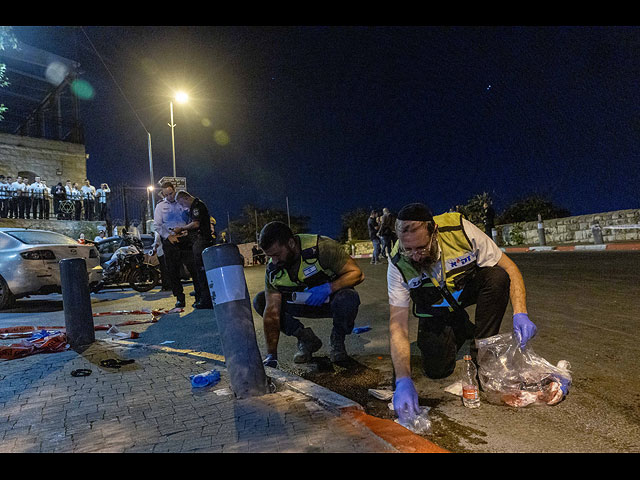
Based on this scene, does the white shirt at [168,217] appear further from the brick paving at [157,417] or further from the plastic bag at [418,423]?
the plastic bag at [418,423]

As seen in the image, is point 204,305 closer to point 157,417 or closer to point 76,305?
point 76,305

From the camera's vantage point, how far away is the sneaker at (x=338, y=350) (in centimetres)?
349

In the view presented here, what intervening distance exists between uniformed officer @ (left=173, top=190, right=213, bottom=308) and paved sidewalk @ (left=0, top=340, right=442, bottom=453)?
3.10 m

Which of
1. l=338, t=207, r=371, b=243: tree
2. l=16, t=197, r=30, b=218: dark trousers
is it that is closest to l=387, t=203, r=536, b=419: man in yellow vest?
l=16, t=197, r=30, b=218: dark trousers

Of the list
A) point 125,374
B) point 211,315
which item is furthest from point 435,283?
point 211,315

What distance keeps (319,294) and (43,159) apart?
79.3 ft

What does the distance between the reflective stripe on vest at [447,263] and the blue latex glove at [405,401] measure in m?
0.68

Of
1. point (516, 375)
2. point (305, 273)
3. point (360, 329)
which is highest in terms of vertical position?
point (305, 273)

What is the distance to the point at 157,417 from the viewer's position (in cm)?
238

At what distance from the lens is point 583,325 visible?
13.5 ft

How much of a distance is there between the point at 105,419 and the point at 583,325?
13.5 feet

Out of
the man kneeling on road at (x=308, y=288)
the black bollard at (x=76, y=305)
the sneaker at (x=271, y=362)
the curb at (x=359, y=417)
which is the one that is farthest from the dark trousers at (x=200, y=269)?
the curb at (x=359, y=417)

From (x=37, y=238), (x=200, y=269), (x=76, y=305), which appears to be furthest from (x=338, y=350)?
(x=37, y=238)
